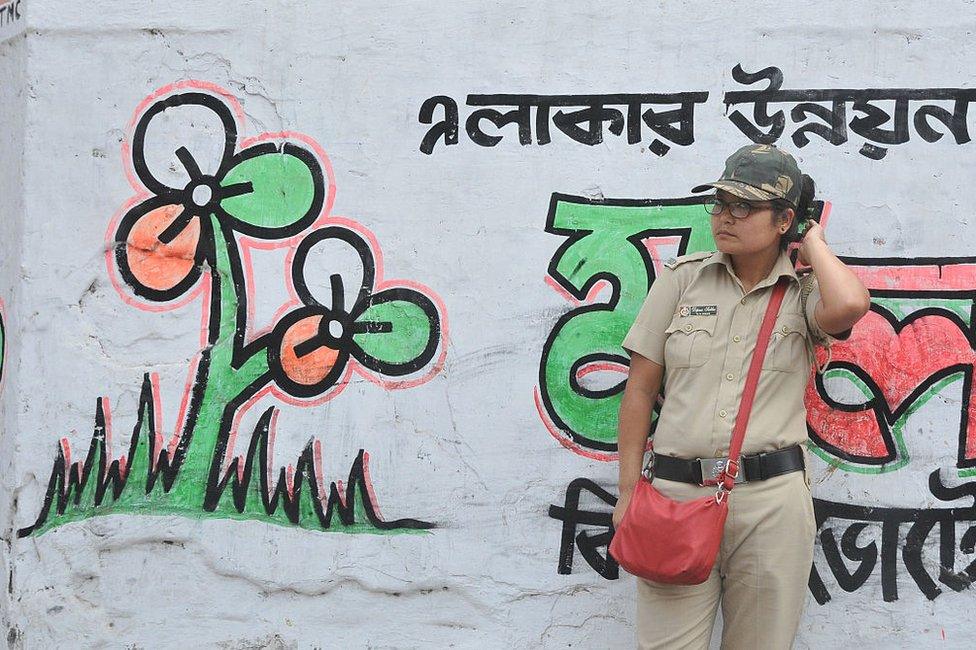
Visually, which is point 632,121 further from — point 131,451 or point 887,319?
point 131,451

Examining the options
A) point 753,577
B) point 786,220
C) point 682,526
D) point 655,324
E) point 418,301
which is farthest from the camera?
point 418,301

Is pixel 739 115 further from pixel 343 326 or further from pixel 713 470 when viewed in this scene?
pixel 343 326

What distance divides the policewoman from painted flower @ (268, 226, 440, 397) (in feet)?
2.84

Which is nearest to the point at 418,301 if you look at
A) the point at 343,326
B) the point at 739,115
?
the point at 343,326

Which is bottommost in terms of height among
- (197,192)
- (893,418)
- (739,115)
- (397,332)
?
(893,418)

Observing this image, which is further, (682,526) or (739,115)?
(739,115)

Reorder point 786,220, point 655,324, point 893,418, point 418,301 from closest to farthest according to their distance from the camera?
1. point 786,220
2. point 655,324
3. point 893,418
4. point 418,301

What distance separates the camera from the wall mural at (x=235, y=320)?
372cm

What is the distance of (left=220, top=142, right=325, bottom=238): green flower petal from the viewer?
3.76m

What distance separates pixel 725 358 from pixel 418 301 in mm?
1144

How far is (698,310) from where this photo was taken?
315 centimetres

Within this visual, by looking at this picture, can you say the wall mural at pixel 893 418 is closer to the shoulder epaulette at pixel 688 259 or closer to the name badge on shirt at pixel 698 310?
the shoulder epaulette at pixel 688 259

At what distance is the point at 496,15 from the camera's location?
3.70 meters

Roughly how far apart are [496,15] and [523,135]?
0.43 meters
